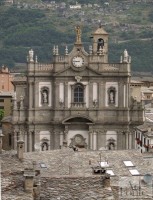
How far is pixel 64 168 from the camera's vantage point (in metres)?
47.2

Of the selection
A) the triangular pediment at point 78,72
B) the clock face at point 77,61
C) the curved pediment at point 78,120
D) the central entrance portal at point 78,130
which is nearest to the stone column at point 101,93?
the triangular pediment at point 78,72

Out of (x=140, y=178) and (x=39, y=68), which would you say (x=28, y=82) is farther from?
(x=140, y=178)

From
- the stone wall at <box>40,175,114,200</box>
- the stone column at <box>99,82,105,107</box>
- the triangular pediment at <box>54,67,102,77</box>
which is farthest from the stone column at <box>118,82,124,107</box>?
the stone wall at <box>40,175,114,200</box>

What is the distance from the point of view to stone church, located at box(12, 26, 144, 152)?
9044cm

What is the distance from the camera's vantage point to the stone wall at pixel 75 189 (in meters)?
29.5

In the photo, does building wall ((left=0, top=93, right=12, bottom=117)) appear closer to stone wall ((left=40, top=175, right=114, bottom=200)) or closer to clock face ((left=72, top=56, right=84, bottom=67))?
clock face ((left=72, top=56, right=84, bottom=67))

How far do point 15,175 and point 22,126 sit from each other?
60.3 m

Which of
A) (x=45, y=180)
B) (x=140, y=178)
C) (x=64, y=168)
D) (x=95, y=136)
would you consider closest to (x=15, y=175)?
(x=45, y=180)

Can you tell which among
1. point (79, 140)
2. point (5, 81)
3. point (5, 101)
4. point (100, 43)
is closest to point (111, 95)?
point (79, 140)

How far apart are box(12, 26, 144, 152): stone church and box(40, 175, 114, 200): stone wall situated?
59788mm

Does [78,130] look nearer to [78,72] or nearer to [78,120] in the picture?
[78,120]

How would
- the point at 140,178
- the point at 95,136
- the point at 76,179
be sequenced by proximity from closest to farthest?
the point at 76,179, the point at 140,178, the point at 95,136

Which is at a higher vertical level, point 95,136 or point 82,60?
point 82,60

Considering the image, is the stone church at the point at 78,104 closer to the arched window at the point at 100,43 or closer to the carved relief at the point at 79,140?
the carved relief at the point at 79,140
